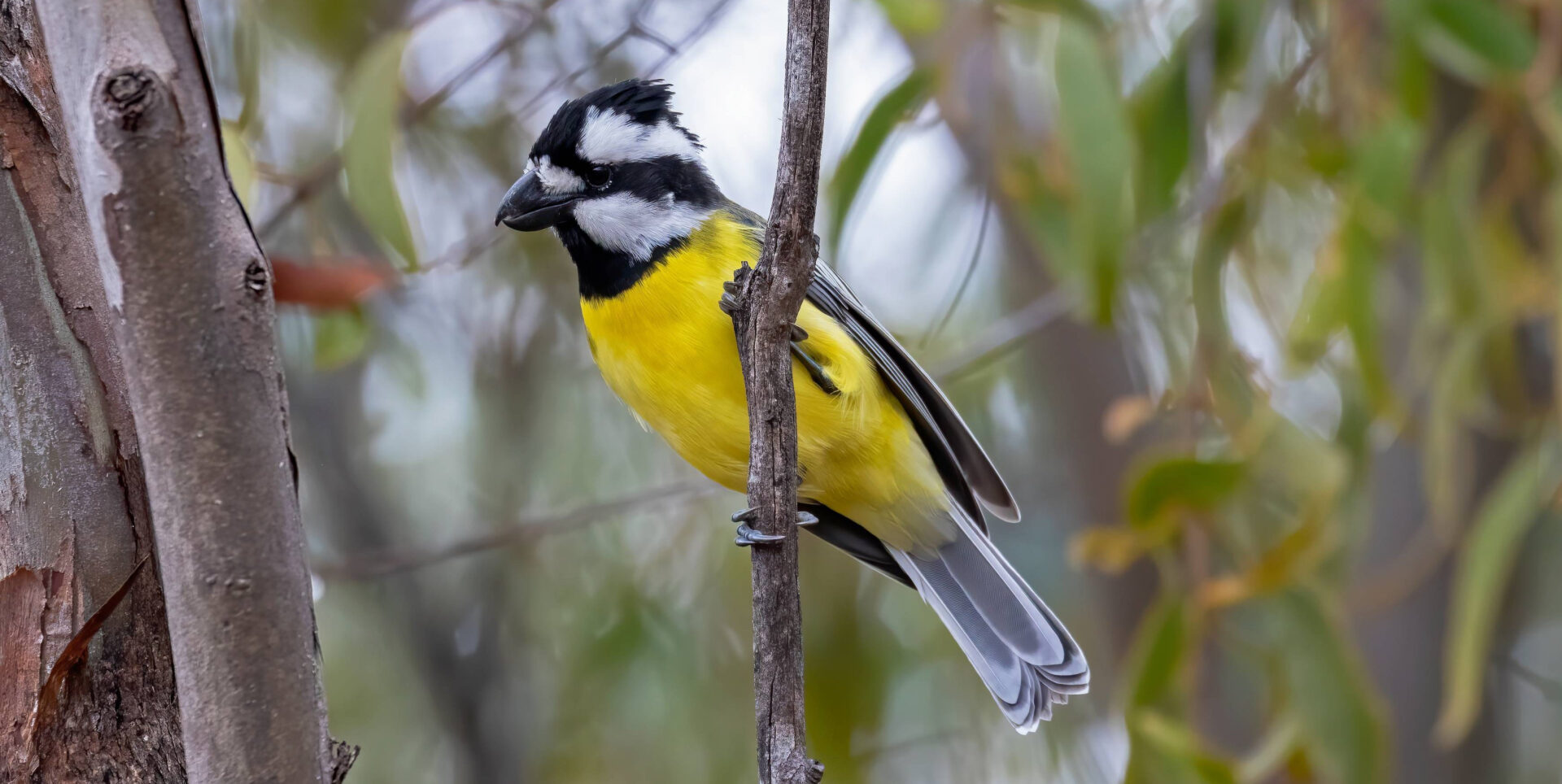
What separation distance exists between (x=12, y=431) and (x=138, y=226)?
0.35 meters

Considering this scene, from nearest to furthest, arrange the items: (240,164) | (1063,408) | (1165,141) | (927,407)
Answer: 1. (240,164)
2. (927,407)
3. (1165,141)
4. (1063,408)

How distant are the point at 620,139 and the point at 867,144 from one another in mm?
443

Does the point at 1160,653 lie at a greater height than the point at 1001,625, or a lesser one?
lesser

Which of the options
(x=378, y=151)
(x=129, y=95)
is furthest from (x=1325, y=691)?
(x=129, y=95)

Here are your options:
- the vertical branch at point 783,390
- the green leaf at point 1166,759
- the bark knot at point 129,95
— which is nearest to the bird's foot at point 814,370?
the vertical branch at point 783,390

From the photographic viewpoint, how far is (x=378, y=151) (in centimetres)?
207

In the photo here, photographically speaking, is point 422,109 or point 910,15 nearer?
point 910,15

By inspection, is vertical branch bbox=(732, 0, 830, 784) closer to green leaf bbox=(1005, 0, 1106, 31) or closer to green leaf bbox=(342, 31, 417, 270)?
green leaf bbox=(342, 31, 417, 270)

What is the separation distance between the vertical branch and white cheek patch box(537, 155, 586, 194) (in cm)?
78

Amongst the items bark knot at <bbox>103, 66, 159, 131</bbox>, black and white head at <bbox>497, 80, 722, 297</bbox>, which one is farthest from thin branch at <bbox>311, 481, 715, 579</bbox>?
bark knot at <bbox>103, 66, 159, 131</bbox>

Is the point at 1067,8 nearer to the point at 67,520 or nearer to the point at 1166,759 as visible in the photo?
the point at 1166,759

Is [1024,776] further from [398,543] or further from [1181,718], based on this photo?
[398,543]

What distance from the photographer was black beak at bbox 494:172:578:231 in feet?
6.58

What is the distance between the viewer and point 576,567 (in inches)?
133
